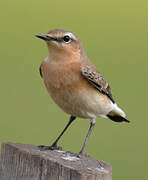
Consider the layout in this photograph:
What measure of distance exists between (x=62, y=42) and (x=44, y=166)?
2.22 m

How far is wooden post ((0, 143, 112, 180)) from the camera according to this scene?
4264 millimetres

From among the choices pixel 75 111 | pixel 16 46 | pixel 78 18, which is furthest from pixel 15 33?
pixel 75 111

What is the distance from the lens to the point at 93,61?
1102 cm

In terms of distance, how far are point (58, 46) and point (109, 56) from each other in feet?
18.5

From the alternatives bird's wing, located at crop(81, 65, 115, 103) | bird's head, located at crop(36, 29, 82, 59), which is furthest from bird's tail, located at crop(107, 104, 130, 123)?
bird's head, located at crop(36, 29, 82, 59)

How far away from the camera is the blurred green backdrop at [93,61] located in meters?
9.05

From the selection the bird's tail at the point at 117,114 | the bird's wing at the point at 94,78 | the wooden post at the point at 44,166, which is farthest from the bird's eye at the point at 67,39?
the wooden post at the point at 44,166

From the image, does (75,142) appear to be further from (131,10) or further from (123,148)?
(131,10)

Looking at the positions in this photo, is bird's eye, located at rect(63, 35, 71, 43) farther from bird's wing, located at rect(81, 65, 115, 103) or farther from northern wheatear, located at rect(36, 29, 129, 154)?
bird's wing, located at rect(81, 65, 115, 103)

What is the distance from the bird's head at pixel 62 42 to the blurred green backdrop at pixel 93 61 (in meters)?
2.57

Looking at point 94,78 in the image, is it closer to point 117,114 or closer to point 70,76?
point 70,76

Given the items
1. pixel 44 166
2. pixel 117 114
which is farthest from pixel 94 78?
pixel 44 166

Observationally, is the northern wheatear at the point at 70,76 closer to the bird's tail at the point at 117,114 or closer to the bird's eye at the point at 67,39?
the bird's eye at the point at 67,39

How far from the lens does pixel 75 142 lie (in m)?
9.20
